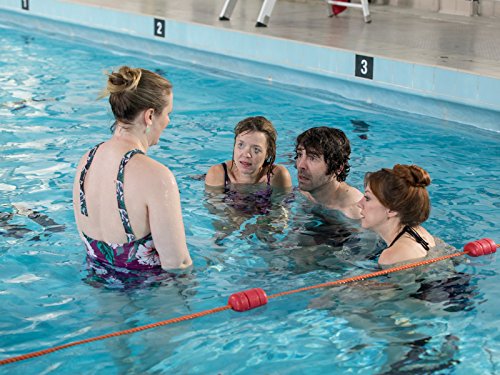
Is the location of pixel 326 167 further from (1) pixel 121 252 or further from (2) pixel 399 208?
(1) pixel 121 252

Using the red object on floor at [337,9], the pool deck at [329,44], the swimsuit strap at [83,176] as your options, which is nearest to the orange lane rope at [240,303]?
the swimsuit strap at [83,176]

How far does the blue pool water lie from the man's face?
217mm

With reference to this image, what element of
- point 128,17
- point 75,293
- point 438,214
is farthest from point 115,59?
point 75,293

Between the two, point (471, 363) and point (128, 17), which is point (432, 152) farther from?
point (128, 17)

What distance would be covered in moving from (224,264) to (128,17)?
680 centimetres

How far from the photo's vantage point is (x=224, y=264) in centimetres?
444

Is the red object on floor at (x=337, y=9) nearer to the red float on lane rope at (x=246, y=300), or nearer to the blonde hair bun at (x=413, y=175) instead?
the blonde hair bun at (x=413, y=175)

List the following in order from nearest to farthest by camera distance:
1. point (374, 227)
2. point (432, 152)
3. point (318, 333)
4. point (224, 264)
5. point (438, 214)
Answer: point (318, 333) < point (374, 227) < point (224, 264) < point (438, 214) < point (432, 152)

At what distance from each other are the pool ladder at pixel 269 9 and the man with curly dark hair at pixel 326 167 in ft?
15.9

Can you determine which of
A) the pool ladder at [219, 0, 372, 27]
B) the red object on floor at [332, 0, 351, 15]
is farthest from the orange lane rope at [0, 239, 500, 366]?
the red object on floor at [332, 0, 351, 15]

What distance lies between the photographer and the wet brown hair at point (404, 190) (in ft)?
12.5

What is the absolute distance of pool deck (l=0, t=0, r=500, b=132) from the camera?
24.8ft

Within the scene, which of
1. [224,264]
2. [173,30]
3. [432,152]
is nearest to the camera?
[224,264]

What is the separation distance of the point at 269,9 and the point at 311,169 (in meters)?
5.04
